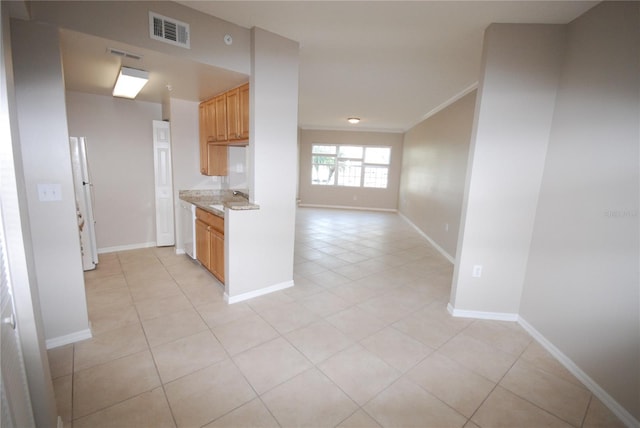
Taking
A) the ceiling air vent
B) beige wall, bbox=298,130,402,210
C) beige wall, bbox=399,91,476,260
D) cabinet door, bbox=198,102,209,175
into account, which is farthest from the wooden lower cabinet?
beige wall, bbox=298,130,402,210

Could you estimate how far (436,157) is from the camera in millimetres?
5582

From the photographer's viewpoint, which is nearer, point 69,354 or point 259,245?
point 69,354

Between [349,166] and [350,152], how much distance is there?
43 centimetres

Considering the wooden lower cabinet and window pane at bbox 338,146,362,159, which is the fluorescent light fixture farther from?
window pane at bbox 338,146,362,159

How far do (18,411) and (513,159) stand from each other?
3237 mm

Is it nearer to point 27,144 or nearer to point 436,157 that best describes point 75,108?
point 27,144

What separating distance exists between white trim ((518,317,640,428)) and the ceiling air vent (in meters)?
3.69

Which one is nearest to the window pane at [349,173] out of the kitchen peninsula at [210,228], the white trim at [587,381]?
the kitchen peninsula at [210,228]

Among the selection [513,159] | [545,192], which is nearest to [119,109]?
[513,159]

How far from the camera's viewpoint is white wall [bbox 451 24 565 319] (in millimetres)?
2402

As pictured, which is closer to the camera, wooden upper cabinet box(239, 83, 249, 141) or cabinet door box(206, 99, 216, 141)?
wooden upper cabinet box(239, 83, 249, 141)

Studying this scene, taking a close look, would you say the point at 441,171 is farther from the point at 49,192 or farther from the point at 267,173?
the point at 49,192

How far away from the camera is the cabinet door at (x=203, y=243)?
341 centimetres

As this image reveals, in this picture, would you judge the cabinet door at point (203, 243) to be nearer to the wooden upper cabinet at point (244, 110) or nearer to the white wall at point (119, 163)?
the wooden upper cabinet at point (244, 110)
